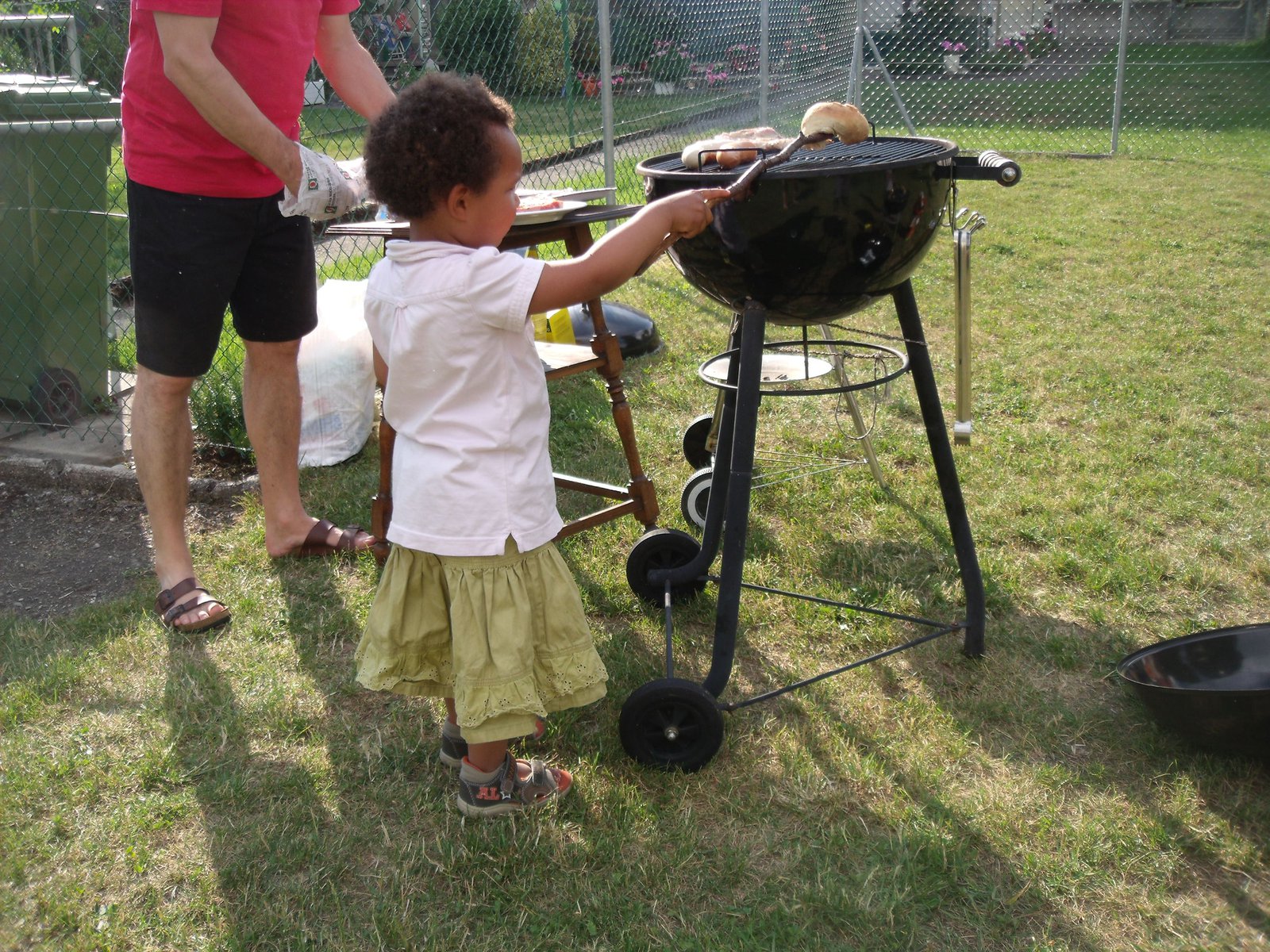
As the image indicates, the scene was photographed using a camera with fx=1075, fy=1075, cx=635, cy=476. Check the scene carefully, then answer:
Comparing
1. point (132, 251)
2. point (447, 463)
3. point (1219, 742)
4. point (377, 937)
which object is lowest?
point (377, 937)

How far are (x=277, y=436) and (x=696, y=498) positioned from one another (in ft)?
4.36

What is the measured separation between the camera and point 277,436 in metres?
3.37

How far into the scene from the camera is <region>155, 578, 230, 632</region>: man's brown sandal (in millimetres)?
2982

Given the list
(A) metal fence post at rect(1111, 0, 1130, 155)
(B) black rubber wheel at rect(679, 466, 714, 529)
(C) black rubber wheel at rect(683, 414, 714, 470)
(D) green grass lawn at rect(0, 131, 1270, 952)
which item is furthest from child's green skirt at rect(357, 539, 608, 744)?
(A) metal fence post at rect(1111, 0, 1130, 155)

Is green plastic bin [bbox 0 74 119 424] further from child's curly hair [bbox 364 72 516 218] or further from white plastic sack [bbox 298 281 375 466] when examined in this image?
child's curly hair [bbox 364 72 516 218]

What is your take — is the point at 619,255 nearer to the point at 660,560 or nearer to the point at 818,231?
the point at 818,231

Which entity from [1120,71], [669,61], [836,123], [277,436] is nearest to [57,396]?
[277,436]

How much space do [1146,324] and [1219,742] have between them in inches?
142

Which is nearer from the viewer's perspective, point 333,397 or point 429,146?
point 429,146

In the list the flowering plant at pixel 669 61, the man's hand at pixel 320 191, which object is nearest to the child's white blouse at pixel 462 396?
the man's hand at pixel 320 191

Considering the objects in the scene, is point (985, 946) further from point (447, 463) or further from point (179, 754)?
point (179, 754)

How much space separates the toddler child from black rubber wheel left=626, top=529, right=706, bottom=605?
82 cm

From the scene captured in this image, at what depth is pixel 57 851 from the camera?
85.1 inches

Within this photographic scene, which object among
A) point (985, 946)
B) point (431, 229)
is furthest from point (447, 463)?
point (985, 946)
